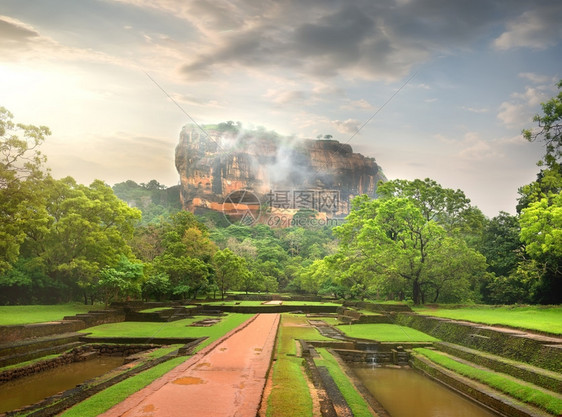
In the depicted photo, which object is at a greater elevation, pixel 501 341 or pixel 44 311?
pixel 501 341

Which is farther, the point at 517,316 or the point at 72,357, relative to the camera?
the point at 517,316

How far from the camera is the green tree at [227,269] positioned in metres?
35.7

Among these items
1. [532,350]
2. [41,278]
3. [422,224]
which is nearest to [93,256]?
[41,278]

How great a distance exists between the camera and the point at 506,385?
9.78 m

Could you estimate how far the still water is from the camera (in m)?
9.32

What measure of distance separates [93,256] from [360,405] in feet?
73.8

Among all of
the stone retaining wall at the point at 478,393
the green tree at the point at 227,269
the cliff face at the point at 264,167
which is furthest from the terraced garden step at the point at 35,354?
the cliff face at the point at 264,167

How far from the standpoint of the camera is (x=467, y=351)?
13117mm

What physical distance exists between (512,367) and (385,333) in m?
7.94

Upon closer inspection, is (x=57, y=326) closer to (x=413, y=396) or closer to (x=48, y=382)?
(x=48, y=382)

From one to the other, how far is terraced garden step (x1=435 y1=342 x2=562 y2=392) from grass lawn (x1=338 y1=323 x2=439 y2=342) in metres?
2.16

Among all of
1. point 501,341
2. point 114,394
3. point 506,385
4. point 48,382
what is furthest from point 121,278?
point 506,385

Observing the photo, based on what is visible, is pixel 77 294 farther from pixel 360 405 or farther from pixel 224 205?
pixel 224 205

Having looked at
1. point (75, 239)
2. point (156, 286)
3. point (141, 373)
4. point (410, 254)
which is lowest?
point (141, 373)
